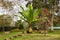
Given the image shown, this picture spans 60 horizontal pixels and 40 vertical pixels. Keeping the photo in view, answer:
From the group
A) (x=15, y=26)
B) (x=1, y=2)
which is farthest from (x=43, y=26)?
(x=1, y=2)

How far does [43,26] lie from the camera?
41.4ft

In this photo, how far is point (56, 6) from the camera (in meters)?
13.7

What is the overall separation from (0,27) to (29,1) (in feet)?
11.6

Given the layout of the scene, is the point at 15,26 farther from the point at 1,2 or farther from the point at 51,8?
the point at 51,8

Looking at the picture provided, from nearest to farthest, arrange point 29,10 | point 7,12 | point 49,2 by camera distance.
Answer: point 29,10, point 49,2, point 7,12

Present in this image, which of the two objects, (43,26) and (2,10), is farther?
(2,10)

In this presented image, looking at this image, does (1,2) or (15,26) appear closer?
(1,2)

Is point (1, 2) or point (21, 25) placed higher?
point (1, 2)

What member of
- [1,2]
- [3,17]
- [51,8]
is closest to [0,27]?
[3,17]

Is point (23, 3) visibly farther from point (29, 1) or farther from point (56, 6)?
point (56, 6)

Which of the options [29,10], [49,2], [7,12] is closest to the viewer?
[29,10]

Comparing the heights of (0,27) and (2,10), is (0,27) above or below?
below

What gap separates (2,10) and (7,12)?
0.47m

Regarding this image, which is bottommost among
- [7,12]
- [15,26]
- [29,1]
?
[15,26]
